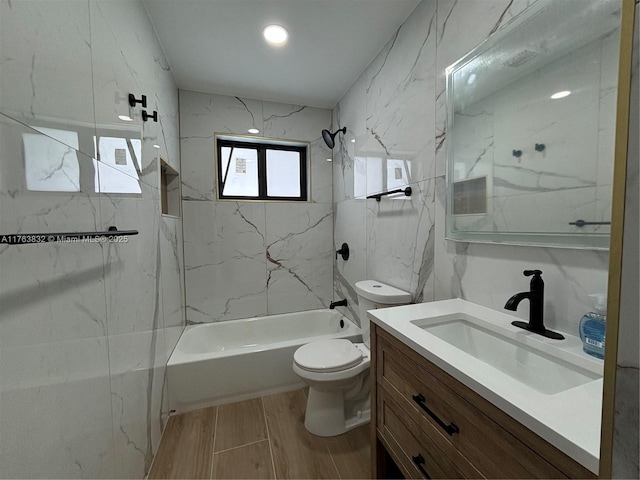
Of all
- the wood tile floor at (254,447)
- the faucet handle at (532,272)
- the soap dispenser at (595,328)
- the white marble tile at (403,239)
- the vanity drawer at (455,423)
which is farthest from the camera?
the white marble tile at (403,239)

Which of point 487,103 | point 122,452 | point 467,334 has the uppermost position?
point 487,103

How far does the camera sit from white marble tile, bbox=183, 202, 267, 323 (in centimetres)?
244

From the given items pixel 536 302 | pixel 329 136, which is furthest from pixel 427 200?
pixel 329 136

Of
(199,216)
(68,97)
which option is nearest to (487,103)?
(68,97)

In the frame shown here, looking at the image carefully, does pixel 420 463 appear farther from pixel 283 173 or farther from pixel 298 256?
pixel 283 173

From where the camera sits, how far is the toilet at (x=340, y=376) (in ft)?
5.13

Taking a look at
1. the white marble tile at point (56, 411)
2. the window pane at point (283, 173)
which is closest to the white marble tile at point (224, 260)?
the window pane at point (283, 173)

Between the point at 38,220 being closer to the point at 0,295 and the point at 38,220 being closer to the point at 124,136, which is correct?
the point at 0,295

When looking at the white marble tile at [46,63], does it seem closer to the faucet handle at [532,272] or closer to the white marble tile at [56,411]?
the white marble tile at [56,411]

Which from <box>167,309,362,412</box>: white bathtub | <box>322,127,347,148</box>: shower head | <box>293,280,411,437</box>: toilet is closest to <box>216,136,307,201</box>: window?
<box>322,127,347,148</box>: shower head

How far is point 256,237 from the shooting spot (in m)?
2.60

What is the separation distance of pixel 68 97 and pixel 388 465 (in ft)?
6.24

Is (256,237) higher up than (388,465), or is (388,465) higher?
(256,237)

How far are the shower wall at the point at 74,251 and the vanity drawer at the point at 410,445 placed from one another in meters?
1.03
